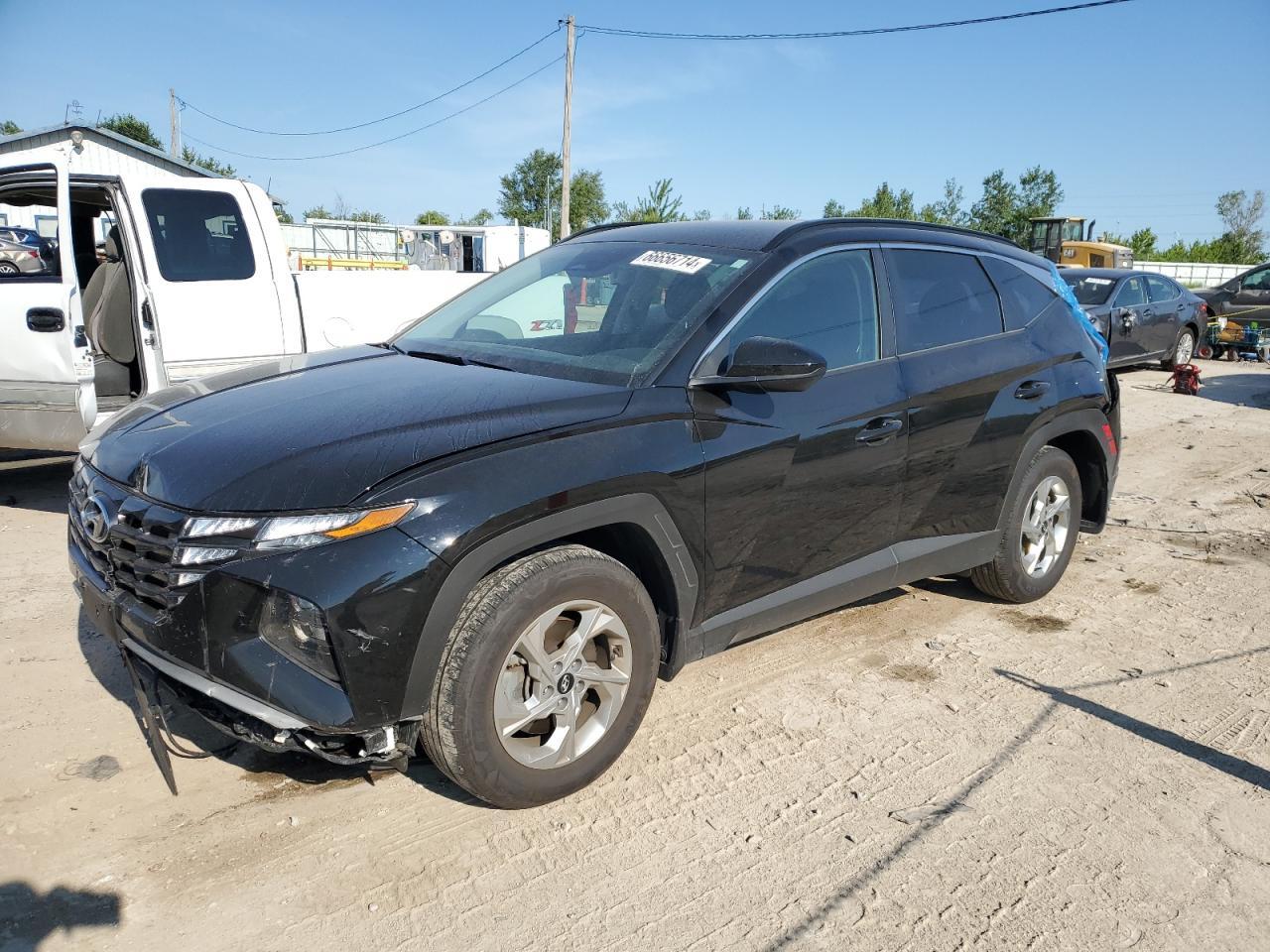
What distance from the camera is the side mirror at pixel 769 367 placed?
10.2 ft

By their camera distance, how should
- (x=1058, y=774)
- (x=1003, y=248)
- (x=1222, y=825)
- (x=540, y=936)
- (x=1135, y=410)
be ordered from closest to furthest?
(x=540, y=936) < (x=1222, y=825) < (x=1058, y=774) < (x=1003, y=248) < (x=1135, y=410)

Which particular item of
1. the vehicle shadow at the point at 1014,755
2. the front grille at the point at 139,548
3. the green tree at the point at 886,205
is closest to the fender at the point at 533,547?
the front grille at the point at 139,548

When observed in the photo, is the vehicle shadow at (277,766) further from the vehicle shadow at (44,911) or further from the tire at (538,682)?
the vehicle shadow at (44,911)

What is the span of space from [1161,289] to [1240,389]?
1.93 metres

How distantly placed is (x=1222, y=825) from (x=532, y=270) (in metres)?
3.29

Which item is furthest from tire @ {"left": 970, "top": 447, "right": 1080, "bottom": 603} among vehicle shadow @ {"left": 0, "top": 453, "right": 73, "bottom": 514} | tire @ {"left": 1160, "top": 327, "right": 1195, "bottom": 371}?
tire @ {"left": 1160, "top": 327, "right": 1195, "bottom": 371}

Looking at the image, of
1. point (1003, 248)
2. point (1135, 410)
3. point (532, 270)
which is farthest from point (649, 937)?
point (1135, 410)

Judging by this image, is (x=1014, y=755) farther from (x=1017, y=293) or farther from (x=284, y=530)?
(x=284, y=530)

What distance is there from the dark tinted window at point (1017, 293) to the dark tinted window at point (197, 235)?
485cm

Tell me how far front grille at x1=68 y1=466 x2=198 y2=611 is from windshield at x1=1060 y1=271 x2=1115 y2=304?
13.2 meters

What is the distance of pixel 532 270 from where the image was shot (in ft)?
13.9

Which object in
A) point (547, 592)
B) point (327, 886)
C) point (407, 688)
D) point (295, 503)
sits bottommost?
point (327, 886)

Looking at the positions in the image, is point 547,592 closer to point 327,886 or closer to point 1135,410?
point 327,886

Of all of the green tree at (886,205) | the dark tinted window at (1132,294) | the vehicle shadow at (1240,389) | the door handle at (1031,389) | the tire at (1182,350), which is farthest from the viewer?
the green tree at (886,205)
